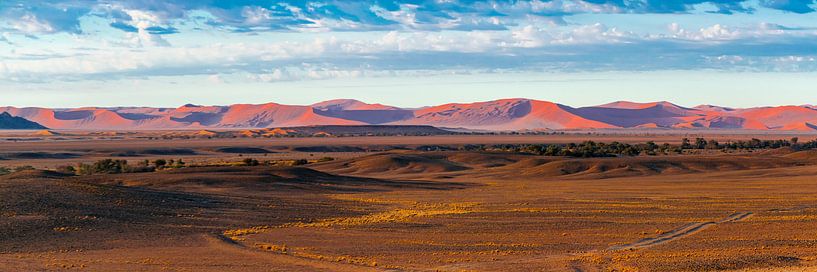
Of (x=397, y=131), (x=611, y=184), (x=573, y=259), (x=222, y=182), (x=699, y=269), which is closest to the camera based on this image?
(x=699, y=269)

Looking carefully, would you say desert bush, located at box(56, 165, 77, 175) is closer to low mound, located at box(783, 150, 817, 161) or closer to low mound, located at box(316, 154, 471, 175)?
low mound, located at box(316, 154, 471, 175)

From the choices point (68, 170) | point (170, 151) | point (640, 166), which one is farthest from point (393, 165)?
point (170, 151)

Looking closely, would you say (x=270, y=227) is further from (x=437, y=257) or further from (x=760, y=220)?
(x=760, y=220)

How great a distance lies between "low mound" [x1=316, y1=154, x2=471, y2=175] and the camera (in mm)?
59750

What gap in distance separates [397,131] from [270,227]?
157683 mm

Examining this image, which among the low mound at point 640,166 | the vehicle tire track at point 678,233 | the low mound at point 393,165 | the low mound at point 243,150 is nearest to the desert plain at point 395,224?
the vehicle tire track at point 678,233

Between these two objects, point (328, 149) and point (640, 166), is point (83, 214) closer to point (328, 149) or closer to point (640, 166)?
point (640, 166)

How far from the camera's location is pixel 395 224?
2719 centimetres

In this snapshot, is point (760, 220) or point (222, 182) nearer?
point (760, 220)

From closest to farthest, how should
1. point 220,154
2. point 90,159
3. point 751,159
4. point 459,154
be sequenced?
point 751,159 → point 459,154 → point 90,159 → point 220,154

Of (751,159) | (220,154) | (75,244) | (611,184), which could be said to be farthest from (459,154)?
(75,244)

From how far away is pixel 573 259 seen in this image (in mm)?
20969

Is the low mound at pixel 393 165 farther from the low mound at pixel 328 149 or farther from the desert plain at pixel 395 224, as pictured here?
the low mound at pixel 328 149

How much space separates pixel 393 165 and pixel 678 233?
37.3 metres
